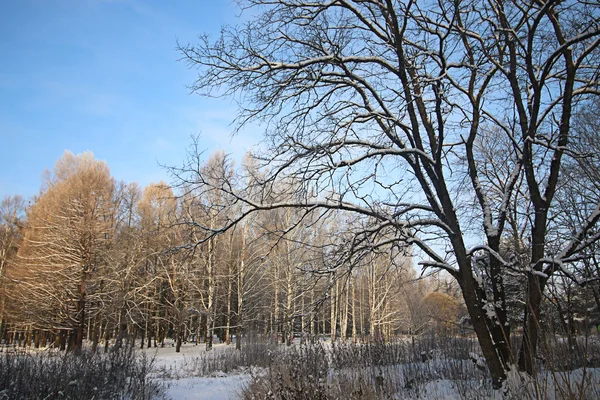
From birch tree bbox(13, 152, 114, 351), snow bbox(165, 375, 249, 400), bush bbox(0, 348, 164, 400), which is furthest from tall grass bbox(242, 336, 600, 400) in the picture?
Result: birch tree bbox(13, 152, 114, 351)

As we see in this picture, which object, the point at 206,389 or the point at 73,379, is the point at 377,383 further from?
the point at 206,389

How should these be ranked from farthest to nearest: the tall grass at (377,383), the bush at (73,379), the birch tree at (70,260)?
1. the birch tree at (70,260)
2. the bush at (73,379)
3. the tall grass at (377,383)

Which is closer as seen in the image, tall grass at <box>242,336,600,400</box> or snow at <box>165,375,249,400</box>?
tall grass at <box>242,336,600,400</box>

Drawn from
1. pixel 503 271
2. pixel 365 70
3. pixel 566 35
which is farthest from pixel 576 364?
Result: pixel 365 70

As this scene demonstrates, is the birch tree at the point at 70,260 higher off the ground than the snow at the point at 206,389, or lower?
higher

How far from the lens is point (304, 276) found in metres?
6.23

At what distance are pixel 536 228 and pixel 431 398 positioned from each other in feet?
9.42

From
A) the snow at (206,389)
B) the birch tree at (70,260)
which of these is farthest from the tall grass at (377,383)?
the birch tree at (70,260)

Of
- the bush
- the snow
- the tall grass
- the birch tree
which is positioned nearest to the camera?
the tall grass

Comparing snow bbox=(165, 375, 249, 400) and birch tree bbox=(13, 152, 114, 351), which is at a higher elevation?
birch tree bbox=(13, 152, 114, 351)

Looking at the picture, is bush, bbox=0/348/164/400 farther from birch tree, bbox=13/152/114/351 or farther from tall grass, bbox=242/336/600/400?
birch tree, bbox=13/152/114/351

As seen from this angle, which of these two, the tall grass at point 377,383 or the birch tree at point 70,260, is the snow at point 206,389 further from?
the birch tree at point 70,260

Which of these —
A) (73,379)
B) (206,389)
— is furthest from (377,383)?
(206,389)

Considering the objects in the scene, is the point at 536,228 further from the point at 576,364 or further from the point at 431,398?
the point at 576,364
